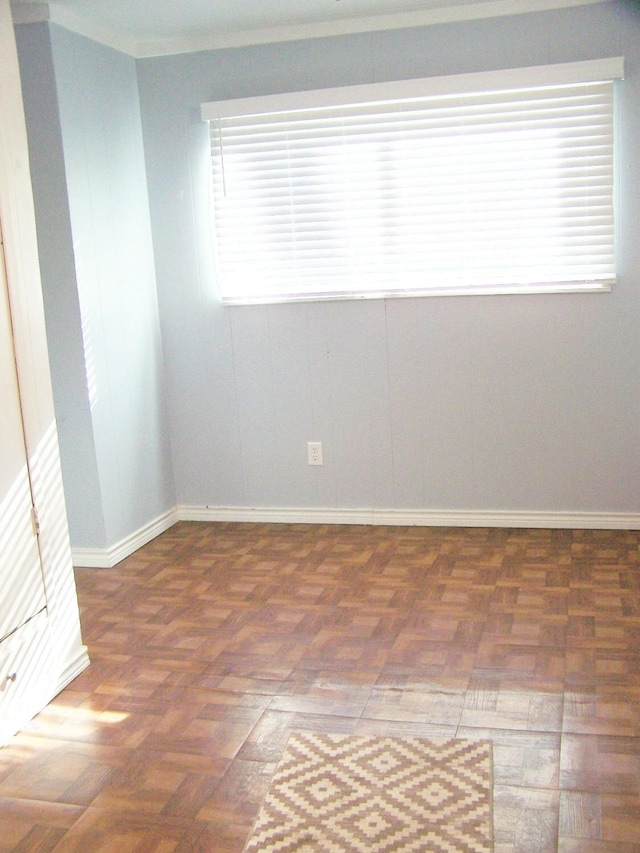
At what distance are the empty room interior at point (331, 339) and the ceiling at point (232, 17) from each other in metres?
0.02

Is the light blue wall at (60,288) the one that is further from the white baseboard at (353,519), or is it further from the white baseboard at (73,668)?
the white baseboard at (73,668)

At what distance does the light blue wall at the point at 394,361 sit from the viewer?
3898mm

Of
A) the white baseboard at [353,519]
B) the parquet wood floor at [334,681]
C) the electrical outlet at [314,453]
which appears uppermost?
the electrical outlet at [314,453]

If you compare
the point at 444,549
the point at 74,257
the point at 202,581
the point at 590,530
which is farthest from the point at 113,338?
the point at 590,530

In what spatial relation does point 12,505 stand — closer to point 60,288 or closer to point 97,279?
point 60,288

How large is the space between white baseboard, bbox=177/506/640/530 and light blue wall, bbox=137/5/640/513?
0.13 ft

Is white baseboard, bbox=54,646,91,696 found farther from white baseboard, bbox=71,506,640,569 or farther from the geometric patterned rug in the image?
white baseboard, bbox=71,506,640,569

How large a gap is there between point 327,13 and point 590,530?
2.53m

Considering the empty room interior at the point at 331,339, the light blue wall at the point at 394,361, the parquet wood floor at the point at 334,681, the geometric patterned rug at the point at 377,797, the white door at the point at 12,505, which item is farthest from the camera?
the light blue wall at the point at 394,361

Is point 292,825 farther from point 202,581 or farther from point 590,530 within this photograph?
point 590,530

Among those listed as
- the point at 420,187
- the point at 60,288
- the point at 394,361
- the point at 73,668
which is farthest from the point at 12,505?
the point at 420,187

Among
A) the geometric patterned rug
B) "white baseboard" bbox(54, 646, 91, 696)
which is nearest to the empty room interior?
"white baseboard" bbox(54, 646, 91, 696)

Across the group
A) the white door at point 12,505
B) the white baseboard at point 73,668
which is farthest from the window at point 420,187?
the white baseboard at point 73,668

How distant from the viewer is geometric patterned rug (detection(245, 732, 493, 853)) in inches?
78.0
